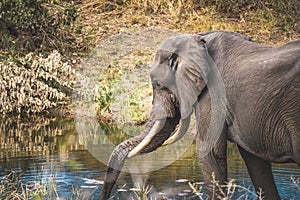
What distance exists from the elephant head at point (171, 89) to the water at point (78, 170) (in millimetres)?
386

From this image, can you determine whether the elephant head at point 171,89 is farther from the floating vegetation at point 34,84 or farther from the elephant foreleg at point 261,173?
the floating vegetation at point 34,84

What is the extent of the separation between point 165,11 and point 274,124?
1335cm

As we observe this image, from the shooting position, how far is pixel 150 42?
1616cm

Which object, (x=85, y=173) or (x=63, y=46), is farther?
(x=63, y=46)

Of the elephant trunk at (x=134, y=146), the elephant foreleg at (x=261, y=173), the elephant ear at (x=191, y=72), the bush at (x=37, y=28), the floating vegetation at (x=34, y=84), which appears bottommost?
the elephant foreleg at (x=261, y=173)

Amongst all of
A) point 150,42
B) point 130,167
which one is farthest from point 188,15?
point 130,167

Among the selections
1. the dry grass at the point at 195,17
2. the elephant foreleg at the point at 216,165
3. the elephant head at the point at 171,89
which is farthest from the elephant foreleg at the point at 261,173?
the dry grass at the point at 195,17

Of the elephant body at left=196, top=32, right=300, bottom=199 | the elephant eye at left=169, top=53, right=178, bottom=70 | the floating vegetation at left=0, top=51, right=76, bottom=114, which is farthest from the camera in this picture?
the floating vegetation at left=0, top=51, right=76, bottom=114

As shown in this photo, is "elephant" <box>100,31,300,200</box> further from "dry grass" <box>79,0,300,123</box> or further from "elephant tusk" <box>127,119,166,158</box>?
"dry grass" <box>79,0,300,123</box>

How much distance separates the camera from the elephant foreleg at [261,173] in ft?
19.3

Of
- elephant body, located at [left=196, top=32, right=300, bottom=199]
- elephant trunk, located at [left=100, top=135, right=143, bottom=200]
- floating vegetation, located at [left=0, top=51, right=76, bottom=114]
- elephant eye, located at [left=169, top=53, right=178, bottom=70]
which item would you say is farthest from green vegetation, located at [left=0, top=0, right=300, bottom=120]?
elephant body, located at [left=196, top=32, right=300, bottom=199]

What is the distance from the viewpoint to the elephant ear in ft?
18.1

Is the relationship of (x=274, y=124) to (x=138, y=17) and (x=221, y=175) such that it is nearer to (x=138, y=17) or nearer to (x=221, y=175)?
(x=221, y=175)

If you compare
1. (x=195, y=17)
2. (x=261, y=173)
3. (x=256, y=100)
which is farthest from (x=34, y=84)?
(x=256, y=100)
